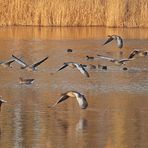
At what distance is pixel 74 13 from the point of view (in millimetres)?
24484

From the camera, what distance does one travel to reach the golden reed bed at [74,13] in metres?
24.5

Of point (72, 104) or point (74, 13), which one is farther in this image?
point (74, 13)

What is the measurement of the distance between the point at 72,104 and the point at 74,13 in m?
13.8

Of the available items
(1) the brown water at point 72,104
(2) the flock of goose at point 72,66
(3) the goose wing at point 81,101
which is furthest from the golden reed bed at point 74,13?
(3) the goose wing at point 81,101

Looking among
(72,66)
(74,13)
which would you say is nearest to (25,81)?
(72,66)

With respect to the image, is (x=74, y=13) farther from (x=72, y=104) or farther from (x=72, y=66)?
(x=72, y=104)

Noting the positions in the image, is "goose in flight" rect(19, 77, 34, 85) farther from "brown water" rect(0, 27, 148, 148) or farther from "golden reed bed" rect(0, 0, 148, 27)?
"golden reed bed" rect(0, 0, 148, 27)

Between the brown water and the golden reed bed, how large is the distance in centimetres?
514

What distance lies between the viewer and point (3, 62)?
15.2 metres

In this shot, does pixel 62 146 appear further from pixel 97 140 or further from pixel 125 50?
pixel 125 50

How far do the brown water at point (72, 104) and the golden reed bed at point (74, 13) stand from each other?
514cm

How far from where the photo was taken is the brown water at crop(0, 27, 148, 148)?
28.2 ft

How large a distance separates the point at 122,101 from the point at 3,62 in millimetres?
4492

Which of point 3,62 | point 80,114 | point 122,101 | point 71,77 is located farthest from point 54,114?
point 3,62
